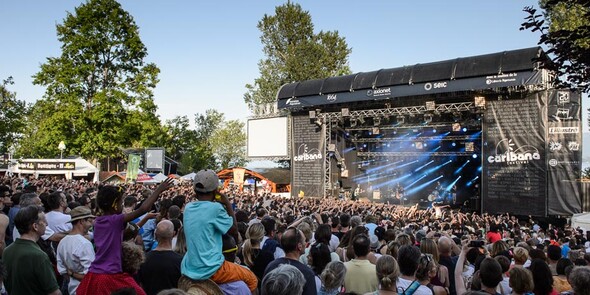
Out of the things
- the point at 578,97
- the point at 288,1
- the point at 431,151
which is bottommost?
the point at 431,151

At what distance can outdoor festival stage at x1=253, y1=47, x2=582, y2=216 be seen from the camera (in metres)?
17.5

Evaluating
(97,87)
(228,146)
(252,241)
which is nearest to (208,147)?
(228,146)

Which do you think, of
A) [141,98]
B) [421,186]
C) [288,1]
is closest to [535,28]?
[421,186]

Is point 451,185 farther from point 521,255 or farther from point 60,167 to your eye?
point 60,167

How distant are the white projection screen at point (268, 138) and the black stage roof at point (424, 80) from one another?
2.06 metres

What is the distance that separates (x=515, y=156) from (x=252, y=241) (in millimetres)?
16549

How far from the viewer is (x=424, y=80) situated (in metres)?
20.2

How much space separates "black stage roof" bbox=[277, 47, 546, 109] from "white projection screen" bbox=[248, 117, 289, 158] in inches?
81.1

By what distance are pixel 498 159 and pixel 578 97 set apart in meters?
3.59

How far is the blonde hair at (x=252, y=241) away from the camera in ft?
14.5

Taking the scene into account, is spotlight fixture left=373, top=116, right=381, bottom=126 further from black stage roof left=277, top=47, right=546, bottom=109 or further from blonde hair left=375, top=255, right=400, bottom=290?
blonde hair left=375, top=255, right=400, bottom=290

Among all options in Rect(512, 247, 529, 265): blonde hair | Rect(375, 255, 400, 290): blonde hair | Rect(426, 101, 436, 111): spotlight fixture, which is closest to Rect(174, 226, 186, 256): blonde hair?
Rect(375, 255, 400, 290): blonde hair

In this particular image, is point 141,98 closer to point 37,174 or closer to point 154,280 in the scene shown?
point 37,174

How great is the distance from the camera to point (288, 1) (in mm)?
39719
